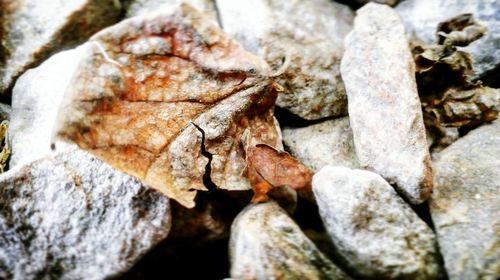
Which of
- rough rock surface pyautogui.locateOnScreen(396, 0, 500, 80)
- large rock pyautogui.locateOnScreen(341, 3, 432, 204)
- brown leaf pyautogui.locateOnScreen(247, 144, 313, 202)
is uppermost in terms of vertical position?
rough rock surface pyautogui.locateOnScreen(396, 0, 500, 80)

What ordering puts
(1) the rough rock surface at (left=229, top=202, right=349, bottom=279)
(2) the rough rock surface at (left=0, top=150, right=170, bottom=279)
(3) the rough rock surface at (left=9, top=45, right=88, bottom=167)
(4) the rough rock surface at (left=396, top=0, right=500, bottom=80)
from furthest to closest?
(4) the rough rock surface at (left=396, top=0, right=500, bottom=80) < (3) the rough rock surface at (left=9, top=45, right=88, bottom=167) < (2) the rough rock surface at (left=0, top=150, right=170, bottom=279) < (1) the rough rock surface at (left=229, top=202, right=349, bottom=279)

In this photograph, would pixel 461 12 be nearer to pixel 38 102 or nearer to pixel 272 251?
pixel 272 251

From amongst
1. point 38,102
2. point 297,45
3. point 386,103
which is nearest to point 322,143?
point 386,103

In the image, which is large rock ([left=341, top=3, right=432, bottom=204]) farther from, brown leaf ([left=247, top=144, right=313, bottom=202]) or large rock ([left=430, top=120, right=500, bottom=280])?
brown leaf ([left=247, top=144, right=313, bottom=202])

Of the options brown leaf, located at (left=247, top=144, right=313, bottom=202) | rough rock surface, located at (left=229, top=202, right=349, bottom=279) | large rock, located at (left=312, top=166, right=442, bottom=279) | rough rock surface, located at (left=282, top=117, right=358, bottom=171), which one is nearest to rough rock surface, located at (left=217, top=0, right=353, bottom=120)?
rough rock surface, located at (left=282, top=117, right=358, bottom=171)

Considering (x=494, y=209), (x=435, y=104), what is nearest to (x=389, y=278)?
(x=494, y=209)
